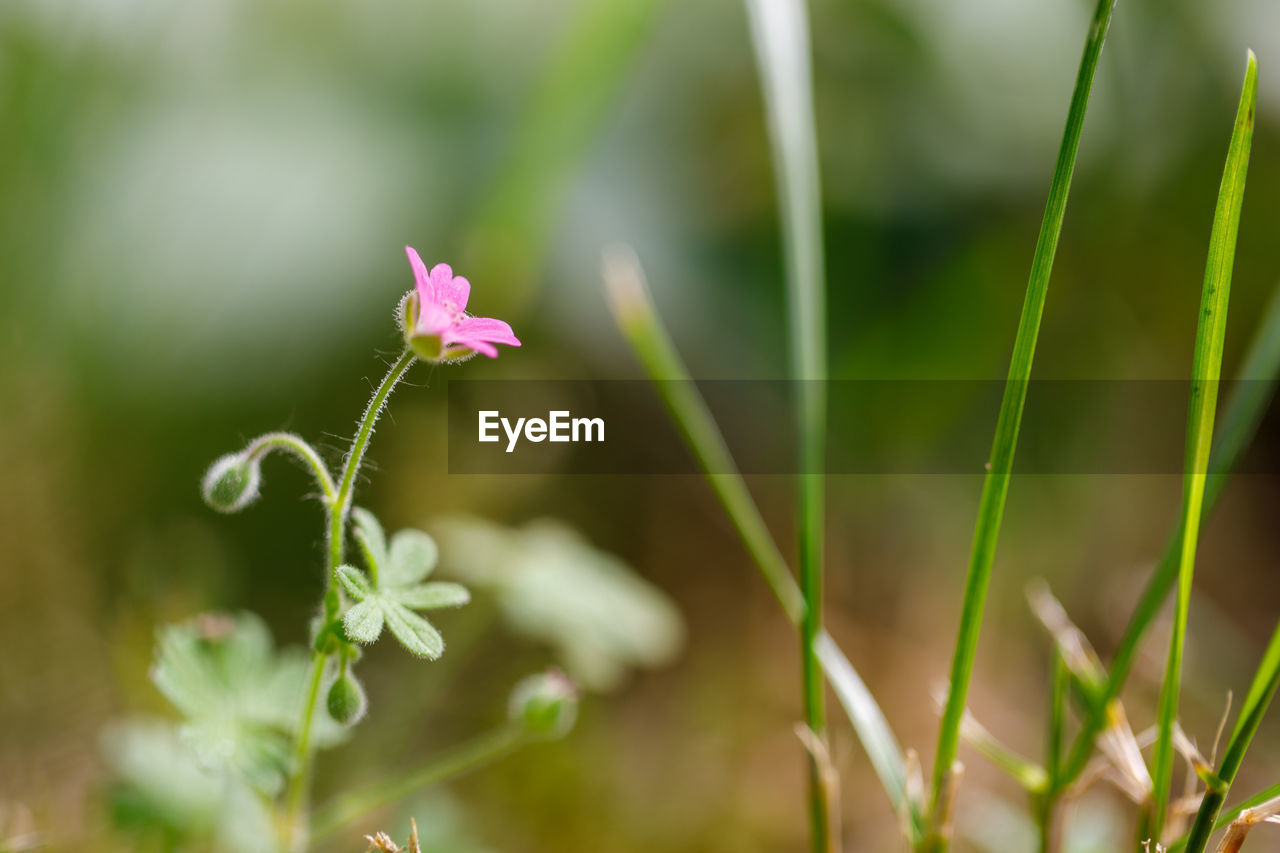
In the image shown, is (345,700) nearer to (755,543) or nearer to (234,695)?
(234,695)

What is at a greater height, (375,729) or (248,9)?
(248,9)

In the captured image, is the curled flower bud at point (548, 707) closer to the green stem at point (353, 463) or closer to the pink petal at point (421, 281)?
the green stem at point (353, 463)

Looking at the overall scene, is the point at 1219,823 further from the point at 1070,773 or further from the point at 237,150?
the point at 237,150

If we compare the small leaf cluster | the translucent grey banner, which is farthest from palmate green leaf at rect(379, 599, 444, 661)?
the translucent grey banner

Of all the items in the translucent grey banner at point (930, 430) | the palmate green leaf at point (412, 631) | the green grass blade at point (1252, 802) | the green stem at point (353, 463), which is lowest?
the green grass blade at point (1252, 802)

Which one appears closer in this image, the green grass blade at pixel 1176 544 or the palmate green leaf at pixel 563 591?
the green grass blade at pixel 1176 544

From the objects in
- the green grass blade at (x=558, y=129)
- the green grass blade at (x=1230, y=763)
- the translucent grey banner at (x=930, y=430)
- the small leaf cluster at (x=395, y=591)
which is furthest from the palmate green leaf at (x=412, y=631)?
the translucent grey banner at (x=930, y=430)

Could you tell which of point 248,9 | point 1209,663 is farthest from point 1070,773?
point 248,9
